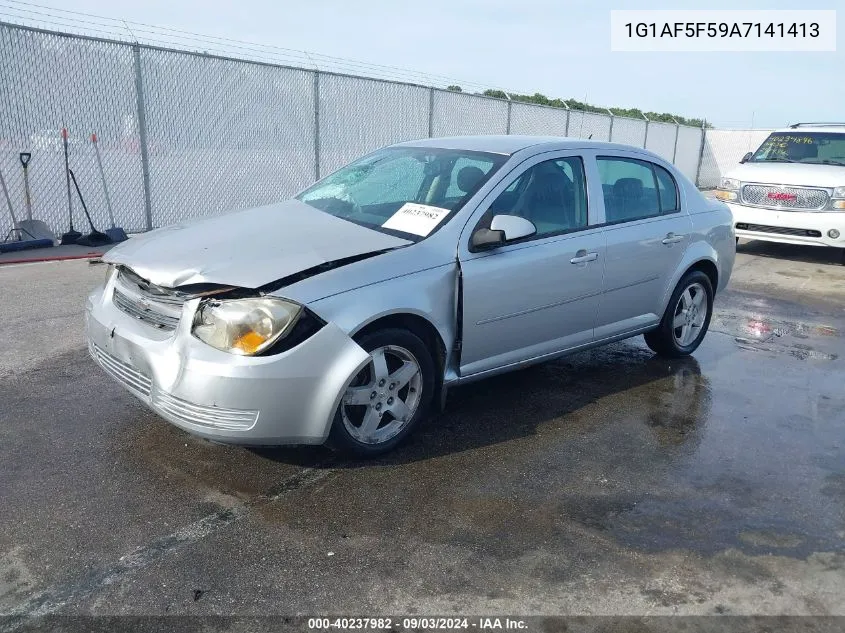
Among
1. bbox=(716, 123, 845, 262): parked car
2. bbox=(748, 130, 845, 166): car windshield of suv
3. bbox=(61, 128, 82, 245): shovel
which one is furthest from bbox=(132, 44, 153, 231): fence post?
bbox=(748, 130, 845, 166): car windshield of suv

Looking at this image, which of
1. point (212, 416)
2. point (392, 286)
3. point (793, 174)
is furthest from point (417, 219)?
point (793, 174)

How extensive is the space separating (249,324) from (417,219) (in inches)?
48.1

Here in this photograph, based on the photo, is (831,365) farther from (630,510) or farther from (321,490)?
(321,490)

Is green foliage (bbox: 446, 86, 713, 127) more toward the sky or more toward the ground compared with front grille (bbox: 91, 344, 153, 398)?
more toward the sky

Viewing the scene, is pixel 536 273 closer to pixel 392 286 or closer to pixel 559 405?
pixel 559 405

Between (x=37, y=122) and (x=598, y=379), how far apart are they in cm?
801

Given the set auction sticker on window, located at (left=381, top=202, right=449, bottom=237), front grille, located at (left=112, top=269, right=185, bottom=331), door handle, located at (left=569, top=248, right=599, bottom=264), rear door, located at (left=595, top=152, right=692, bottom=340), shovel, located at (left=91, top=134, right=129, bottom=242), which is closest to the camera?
front grille, located at (left=112, top=269, right=185, bottom=331)

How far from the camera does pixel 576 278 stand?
4.59 meters

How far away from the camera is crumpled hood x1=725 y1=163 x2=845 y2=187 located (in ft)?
33.3

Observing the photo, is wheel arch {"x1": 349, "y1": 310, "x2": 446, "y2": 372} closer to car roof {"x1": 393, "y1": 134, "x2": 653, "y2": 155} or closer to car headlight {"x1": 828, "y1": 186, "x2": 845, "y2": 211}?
car roof {"x1": 393, "y1": 134, "x2": 653, "y2": 155}

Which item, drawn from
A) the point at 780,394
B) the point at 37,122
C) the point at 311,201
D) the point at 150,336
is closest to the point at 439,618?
the point at 150,336

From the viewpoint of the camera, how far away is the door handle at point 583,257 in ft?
14.9

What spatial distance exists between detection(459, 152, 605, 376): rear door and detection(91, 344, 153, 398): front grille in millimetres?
1633

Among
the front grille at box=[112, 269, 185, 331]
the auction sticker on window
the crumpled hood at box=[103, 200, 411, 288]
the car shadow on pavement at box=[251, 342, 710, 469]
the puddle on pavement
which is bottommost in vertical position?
the puddle on pavement
